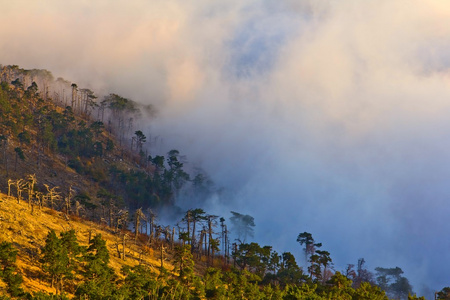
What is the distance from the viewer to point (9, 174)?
12900 centimetres

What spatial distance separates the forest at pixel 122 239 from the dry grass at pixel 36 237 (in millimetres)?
1161

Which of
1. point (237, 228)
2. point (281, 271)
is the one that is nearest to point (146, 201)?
point (237, 228)

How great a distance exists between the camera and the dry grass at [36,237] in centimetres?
6578

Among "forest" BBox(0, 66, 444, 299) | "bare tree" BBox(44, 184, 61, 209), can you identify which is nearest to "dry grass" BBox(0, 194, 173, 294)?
"forest" BBox(0, 66, 444, 299)

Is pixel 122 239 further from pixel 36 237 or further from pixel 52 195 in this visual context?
pixel 36 237

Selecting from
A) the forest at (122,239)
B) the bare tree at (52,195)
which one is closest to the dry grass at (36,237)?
the forest at (122,239)

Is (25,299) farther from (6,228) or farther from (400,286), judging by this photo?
(400,286)

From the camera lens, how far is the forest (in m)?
64.1

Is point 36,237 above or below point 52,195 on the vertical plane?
below

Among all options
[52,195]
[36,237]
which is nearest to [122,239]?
[52,195]

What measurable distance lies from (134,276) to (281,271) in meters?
56.4

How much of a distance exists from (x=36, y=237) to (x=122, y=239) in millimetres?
29522

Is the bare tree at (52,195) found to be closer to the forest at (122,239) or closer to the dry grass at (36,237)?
the forest at (122,239)

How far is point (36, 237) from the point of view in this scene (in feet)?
255
